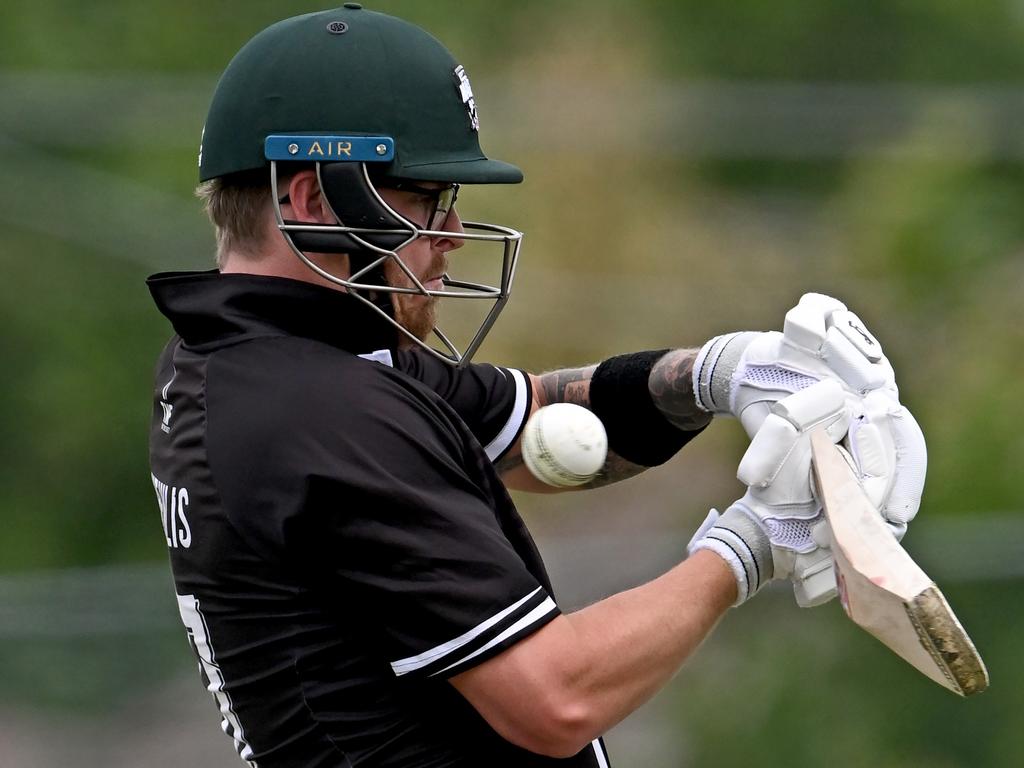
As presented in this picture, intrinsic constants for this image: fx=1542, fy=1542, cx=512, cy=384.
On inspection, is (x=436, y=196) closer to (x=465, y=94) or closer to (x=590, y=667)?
(x=465, y=94)

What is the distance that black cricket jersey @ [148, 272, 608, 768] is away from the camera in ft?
6.70

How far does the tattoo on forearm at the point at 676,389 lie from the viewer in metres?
2.73

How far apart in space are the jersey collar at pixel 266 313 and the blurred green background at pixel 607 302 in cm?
362

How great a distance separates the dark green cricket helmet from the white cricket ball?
394 millimetres

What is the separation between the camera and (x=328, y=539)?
2.06m

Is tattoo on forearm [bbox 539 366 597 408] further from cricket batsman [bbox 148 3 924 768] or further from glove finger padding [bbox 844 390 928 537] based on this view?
glove finger padding [bbox 844 390 928 537]

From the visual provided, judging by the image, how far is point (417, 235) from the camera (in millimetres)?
2326

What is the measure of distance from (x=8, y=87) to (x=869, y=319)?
392 centimetres

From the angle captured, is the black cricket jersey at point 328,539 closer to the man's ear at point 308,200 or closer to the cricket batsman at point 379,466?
the cricket batsman at point 379,466

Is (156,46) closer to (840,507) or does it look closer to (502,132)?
(502,132)

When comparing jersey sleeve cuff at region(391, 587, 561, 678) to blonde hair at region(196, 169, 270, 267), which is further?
blonde hair at region(196, 169, 270, 267)

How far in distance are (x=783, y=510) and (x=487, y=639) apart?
1.83 ft

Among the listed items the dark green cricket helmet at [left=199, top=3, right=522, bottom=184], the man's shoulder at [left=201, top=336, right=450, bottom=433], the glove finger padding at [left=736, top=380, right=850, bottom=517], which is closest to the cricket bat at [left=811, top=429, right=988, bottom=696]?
the glove finger padding at [left=736, top=380, right=850, bottom=517]

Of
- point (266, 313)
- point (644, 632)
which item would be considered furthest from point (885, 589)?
point (266, 313)
